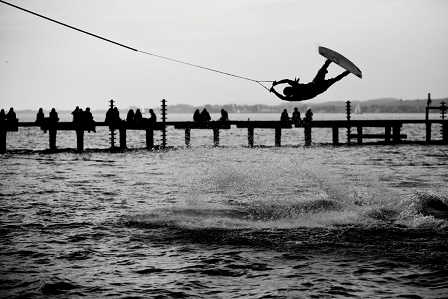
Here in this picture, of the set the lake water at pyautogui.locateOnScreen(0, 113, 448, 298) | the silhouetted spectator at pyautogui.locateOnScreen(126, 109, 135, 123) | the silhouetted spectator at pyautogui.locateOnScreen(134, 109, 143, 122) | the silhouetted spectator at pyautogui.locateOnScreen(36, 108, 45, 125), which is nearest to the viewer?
the lake water at pyautogui.locateOnScreen(0, 113, 448, 298)

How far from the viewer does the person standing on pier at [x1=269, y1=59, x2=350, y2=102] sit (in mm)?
→ 16844

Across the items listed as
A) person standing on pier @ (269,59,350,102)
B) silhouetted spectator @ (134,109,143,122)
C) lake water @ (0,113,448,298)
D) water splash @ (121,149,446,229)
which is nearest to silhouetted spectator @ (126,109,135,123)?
silhouetted spectator @ (134,109,143,122)

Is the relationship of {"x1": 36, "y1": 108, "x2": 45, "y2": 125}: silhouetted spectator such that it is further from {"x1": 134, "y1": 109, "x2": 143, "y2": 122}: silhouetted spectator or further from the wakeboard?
the wakeboard

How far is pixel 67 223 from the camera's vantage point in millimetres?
14047

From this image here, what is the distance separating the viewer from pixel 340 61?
1734cm

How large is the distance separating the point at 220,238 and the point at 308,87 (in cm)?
632

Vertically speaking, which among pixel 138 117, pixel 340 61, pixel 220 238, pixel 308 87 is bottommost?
pixel 220 238

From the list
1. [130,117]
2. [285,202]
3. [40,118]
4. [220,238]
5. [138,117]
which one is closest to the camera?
[220,238]

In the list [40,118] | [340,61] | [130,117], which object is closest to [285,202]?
[340,61]

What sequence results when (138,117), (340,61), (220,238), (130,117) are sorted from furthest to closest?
(130,117)
(138,117)
(340,61)
(220,238)

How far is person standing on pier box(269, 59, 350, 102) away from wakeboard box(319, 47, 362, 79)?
143mm

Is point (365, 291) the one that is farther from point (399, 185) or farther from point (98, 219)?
point (399, 185)

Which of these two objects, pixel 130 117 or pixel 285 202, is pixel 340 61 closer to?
pixel 285 202

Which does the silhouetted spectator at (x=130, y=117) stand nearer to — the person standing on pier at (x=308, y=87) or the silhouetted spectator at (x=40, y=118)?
the silhouetted spectator at (x=40, y=118)
